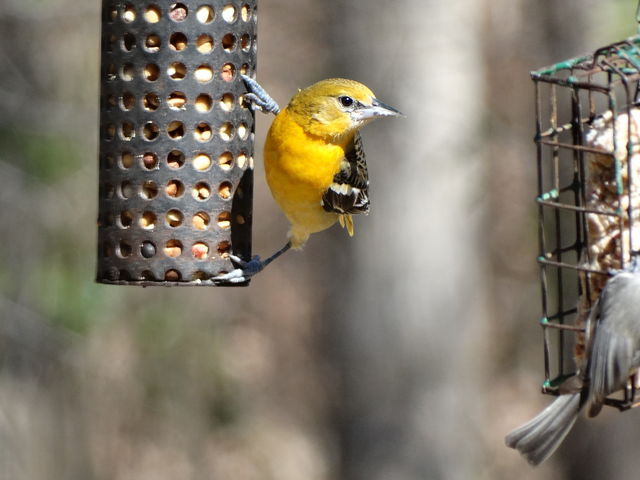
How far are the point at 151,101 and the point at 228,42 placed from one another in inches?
17.0

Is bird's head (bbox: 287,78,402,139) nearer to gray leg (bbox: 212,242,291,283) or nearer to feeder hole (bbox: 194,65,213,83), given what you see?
feeder hole (bbox: 194,65,213,83)

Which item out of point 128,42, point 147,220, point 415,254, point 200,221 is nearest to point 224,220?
point 200,221

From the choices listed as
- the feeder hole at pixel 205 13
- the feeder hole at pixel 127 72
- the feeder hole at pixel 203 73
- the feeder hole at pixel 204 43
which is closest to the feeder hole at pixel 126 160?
the feeder hole at pixel 127 72

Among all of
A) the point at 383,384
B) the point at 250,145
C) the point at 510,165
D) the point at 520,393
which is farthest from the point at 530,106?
the point at 250,145

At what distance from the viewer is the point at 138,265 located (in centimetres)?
446

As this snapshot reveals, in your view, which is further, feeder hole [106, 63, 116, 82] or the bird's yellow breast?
the bird's yellow breast

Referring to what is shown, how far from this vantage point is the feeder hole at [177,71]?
4.44m

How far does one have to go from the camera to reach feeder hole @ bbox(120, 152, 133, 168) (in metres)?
4.51

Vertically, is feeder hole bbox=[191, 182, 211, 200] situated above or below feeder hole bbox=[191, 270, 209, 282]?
above

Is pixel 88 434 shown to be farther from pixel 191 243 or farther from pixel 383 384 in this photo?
pixel 191 243

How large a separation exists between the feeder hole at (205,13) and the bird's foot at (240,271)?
1.04 m

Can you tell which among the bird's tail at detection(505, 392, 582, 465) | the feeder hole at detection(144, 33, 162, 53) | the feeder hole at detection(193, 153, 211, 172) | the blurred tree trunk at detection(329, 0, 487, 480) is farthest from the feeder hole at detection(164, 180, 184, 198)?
the blurred tree trunk at detection(329, 0, 487, 480)

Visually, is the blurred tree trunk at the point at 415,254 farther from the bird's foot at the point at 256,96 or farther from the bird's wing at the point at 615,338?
the bird's wing at the point at 615,338

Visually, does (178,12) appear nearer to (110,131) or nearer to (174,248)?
(110,131)
